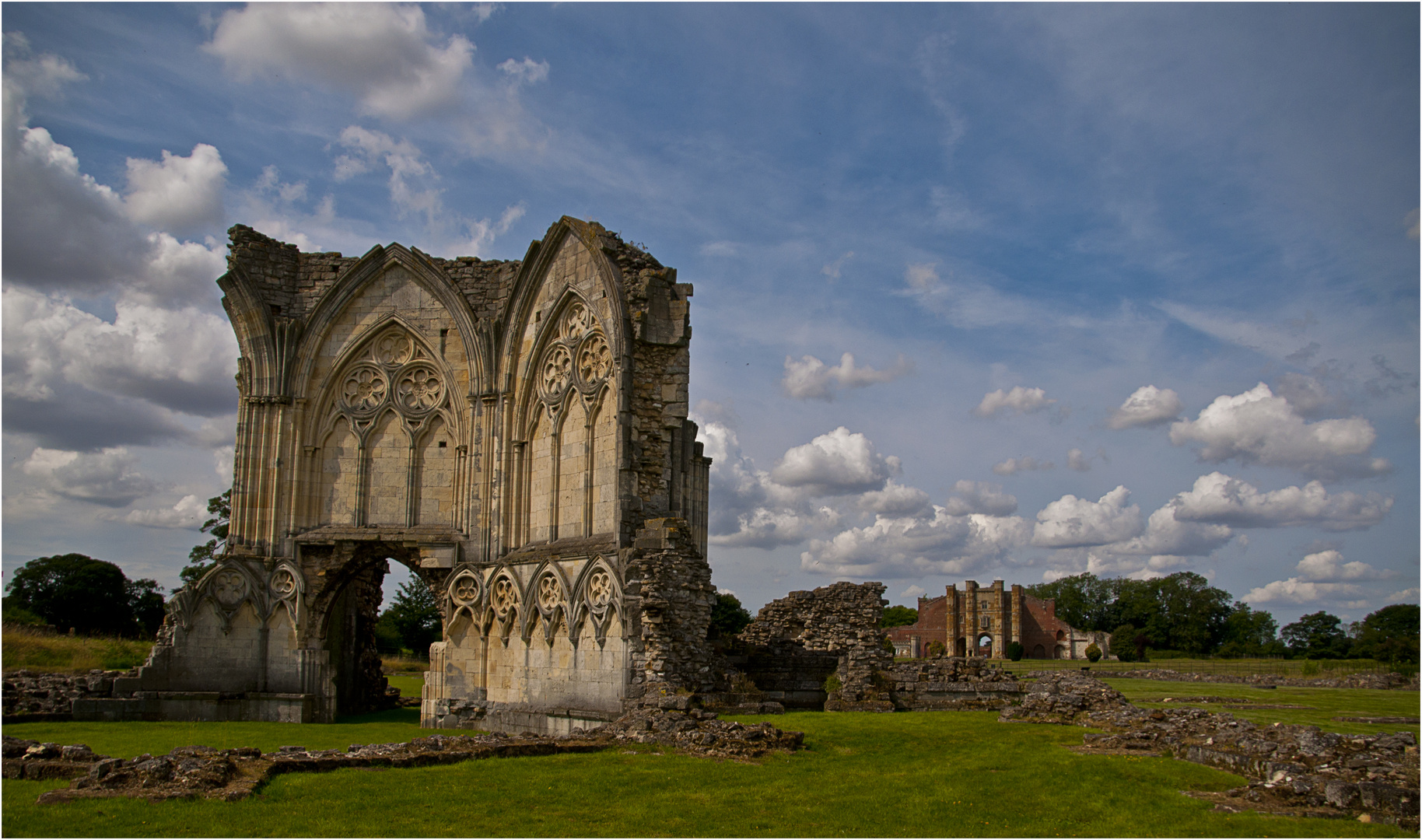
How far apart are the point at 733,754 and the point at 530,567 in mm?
7697

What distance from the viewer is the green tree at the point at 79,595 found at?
43.7m

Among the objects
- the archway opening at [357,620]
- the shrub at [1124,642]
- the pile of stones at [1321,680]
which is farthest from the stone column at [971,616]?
the archway opening at [357,620]

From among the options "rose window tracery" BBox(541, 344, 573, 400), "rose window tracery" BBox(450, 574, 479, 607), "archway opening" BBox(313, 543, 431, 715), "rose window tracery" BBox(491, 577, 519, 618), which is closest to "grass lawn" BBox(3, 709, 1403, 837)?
"rose window tracery" BBox(491, 577, 519, 618)

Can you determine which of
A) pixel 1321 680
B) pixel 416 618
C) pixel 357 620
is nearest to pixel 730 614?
Result: pixel 416 618

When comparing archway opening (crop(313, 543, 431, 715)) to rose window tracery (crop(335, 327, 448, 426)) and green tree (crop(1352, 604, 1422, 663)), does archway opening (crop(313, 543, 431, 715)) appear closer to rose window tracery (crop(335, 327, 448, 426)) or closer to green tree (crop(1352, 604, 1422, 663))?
rose window tracery (crop(335, 327, 448, 426))

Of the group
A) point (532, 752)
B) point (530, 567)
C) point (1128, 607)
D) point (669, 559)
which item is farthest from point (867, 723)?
point (1128, 607)

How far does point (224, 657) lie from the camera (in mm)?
19281

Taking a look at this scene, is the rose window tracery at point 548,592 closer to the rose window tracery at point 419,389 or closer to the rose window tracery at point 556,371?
the rose window tracery at point 556,371

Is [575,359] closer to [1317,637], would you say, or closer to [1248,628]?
[1317,637]

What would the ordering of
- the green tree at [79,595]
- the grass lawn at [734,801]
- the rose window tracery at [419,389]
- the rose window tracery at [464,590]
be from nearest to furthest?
the grass lawn at [734,801] → the rose window tracery at [464,590] → the rose window tracery at [419,389] → the green tree at [79,595]

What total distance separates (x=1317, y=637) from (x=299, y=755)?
68.2 metres

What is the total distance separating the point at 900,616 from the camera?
104 meters

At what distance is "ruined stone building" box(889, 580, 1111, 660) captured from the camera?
8356cm

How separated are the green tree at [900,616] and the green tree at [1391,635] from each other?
157ft
